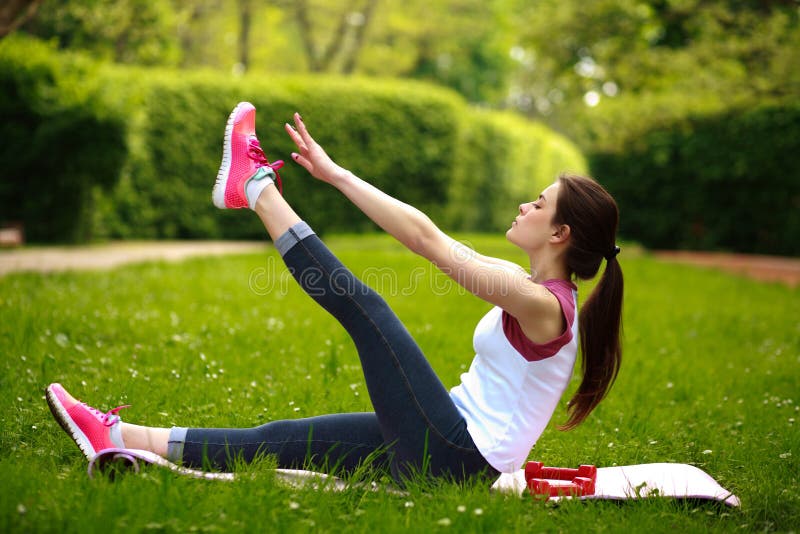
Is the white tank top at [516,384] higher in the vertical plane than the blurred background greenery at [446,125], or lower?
lower

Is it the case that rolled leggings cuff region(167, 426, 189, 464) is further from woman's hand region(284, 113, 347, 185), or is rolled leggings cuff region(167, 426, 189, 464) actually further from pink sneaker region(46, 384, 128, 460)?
woman's hand region(284, 113, 347, 185)

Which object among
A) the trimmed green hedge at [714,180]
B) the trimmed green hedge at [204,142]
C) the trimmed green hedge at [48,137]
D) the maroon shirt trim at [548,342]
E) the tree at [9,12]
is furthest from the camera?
the trimmed green hedge at [714,180]

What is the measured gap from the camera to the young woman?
106 inches

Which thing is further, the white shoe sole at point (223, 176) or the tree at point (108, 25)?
the tree at point (108, 25)

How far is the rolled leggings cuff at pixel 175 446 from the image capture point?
2.96 m

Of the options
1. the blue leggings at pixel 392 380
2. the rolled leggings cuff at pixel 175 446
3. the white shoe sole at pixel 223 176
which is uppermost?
the white shoe sole at pixel 223 176

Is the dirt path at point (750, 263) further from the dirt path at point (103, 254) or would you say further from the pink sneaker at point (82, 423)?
the pink sneaker at point (82, 423)

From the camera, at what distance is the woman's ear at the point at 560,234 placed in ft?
9.33

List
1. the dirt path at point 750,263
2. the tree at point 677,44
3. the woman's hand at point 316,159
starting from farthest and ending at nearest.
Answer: the dirt path at point 750,263 < the tree at point 677,44 < the woman's hand at point 316,159

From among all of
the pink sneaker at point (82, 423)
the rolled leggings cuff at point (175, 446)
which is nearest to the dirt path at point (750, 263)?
the rolled leggings cuff at point (175, 446)

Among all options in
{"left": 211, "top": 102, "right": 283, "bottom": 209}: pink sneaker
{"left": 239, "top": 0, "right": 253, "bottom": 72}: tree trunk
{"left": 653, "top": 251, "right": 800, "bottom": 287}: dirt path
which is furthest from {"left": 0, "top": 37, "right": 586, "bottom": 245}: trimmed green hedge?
{"left": 239, "top": 0, "right": 253, "bottom": 72}: tree trunk

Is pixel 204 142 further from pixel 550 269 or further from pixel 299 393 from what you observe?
pixel 550 269

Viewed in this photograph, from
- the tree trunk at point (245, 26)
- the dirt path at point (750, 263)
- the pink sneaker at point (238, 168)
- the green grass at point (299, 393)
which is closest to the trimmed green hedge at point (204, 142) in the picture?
the green grass at point (299, 393)

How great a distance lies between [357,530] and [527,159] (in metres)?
20.9
